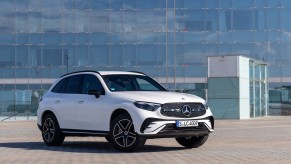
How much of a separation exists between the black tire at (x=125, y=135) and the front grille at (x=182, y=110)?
671mm

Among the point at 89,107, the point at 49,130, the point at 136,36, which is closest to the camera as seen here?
the point at 89,107

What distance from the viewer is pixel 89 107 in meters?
14.9

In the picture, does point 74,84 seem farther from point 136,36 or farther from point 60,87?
point 136,36

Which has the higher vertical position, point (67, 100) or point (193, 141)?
point (67, 100)

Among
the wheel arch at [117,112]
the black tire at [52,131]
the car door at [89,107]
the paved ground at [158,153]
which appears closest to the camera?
the paved ground at [158,153]

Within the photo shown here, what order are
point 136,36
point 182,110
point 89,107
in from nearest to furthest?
point 182,110 → point 89,107 → point 136,36

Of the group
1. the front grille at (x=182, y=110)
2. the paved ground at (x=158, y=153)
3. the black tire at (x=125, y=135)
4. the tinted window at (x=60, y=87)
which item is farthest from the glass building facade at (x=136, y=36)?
the black tire at (x=125, y=135)

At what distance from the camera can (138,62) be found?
194ft

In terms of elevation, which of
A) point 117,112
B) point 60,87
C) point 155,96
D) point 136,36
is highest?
point 136,36

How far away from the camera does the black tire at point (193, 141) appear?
14828 millimetres

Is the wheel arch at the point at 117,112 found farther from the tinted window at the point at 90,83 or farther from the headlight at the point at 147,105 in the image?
the tinted window at the point at 90,83

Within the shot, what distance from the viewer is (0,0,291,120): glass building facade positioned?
5916 centimetres

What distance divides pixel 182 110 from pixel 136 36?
4611cm

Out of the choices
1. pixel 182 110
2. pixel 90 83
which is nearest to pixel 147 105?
pixel 182 110
